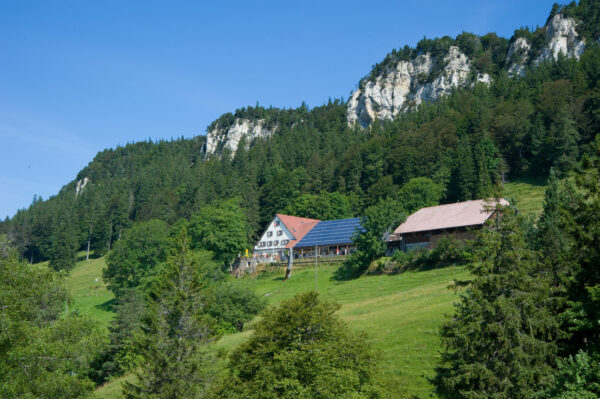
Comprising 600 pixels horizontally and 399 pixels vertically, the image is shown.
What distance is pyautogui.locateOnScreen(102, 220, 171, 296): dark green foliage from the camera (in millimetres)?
79938

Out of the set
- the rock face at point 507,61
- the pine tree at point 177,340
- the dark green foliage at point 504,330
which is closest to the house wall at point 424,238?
the pine tree at point 177,340

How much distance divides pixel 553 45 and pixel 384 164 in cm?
9267

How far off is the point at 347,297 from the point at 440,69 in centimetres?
16094

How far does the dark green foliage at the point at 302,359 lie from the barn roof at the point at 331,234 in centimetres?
5427

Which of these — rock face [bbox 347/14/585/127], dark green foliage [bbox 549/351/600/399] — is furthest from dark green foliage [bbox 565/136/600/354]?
rock face [bbox 347/14/585/127]

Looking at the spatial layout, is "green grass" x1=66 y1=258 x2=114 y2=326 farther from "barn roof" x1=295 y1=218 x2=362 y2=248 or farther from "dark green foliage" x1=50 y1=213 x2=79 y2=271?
"barn roof" x1=295 y1=218 x2=362 y2=248

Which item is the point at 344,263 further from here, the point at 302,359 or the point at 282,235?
the point at 302,359

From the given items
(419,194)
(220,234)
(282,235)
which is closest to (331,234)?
(282,235)

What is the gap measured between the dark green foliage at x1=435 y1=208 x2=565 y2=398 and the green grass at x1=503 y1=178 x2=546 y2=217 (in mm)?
49385

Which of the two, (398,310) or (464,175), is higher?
(464,175)

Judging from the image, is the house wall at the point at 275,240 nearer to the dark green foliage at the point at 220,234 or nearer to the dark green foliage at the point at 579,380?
the dark green foliage at the point at 220,234

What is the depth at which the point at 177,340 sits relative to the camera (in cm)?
3164

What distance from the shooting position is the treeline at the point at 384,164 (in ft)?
301

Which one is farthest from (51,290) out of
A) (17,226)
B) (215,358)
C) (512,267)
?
(17,226)
